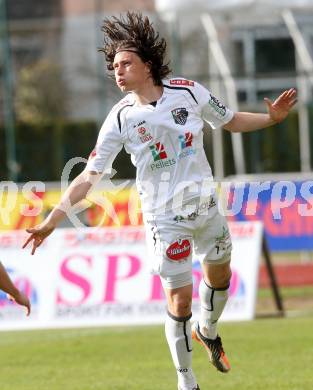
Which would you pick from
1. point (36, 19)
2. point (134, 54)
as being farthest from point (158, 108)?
point (36, 19)

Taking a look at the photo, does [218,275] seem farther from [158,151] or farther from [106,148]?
[106,148]

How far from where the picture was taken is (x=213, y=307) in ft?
26.0

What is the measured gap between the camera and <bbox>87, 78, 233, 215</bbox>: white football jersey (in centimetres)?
727

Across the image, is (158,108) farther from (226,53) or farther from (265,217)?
(226,53)

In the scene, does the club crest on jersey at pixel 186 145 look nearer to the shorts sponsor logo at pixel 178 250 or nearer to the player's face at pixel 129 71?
the player's face at pixel 129 71

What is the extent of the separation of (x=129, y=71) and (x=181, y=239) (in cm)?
114

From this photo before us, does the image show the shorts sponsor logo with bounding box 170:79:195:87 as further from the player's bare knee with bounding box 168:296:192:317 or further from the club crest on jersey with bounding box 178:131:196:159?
the player's bare knee with bounding box 168:296:192:317

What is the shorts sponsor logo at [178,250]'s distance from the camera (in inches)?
290

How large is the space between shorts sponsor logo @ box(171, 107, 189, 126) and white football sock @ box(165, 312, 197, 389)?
1.27m

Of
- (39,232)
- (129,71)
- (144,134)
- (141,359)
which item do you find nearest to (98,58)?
(141,359)

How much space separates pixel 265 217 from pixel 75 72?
49.9 ft

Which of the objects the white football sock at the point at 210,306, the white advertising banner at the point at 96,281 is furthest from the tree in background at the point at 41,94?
the white football sock at the point at 210,306

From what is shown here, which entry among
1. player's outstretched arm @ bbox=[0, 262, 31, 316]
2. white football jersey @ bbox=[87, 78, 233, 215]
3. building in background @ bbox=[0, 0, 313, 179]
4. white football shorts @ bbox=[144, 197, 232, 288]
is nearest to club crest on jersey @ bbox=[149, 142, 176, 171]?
white football jersey @ bbox=[87, 78, 233, 215]

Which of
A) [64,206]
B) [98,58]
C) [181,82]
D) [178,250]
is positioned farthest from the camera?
[98,58]
